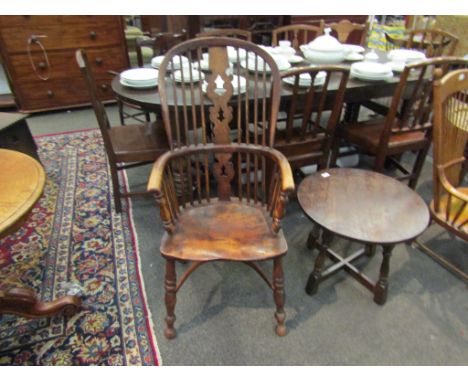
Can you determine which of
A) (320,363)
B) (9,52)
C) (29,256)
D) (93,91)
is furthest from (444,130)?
Result: (9,52)

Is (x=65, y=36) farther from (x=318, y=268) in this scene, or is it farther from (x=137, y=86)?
(x=318, y=268)

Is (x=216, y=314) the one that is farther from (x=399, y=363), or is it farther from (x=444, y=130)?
(x=444, y=130)

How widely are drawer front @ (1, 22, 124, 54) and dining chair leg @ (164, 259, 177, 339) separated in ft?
9.38

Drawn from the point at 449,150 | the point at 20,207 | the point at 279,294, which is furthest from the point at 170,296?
Result: the point at 449,150

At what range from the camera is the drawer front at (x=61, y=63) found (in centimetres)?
301

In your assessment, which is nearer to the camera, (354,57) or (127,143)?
(127,143)

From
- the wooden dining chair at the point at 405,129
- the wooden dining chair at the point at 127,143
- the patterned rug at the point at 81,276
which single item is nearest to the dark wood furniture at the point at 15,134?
the patterned rug at the point at 81,276

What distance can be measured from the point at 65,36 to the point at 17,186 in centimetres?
265

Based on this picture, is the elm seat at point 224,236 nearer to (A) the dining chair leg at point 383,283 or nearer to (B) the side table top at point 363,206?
(B) the side table top at point 363,206

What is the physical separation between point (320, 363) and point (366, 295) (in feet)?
1.40

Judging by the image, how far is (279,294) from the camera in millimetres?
1260

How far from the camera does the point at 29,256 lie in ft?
5.48

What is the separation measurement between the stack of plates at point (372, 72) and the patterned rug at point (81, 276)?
5.30ft
